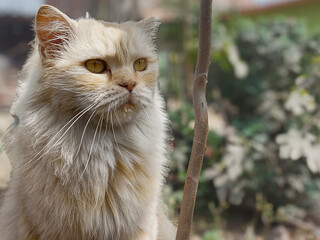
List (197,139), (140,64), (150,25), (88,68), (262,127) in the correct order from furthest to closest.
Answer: (262,127), (150,25), (140,64), (88,68), (197,139)

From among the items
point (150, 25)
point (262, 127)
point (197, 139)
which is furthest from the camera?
point (262, 127)

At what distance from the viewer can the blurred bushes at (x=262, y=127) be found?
3877 mm

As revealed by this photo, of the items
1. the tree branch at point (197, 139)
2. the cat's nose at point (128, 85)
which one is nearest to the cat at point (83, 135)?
the cat's nose at point (128, 85)

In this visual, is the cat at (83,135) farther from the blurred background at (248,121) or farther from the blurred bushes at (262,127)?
the blurred bushes at (262,127)

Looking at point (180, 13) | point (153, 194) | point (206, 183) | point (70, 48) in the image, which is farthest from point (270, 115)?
point (70, 48)

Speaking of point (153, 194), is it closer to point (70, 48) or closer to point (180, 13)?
point (70, 48)

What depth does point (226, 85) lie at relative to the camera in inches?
185

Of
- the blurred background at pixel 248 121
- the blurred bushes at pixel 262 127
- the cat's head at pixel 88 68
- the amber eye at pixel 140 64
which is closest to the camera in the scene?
the cat's head at pixel 88 68

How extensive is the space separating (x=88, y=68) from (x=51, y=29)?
22 centimetres

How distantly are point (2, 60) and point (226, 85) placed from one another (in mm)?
2596

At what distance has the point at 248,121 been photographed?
14.1 feet

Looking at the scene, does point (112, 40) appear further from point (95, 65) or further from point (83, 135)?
point (83, 135)

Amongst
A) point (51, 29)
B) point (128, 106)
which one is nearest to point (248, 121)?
point (128, 106)

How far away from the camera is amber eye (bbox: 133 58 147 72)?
1.68 m
